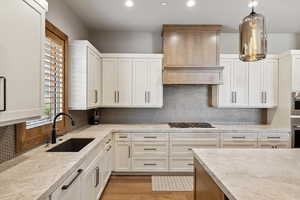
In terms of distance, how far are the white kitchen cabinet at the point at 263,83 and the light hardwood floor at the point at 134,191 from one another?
217 centimetres

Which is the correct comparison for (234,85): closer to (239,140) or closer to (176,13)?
(239,140)

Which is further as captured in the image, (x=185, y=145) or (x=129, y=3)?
(x=185, y=145)

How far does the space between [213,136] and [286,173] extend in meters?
2.30

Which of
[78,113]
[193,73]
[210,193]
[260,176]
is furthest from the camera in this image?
[193,73]

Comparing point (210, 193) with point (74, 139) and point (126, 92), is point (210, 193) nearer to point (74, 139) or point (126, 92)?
point (74, 139)

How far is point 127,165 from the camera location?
376cm

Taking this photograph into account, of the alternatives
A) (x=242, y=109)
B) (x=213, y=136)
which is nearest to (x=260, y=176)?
(x=213, y=136)

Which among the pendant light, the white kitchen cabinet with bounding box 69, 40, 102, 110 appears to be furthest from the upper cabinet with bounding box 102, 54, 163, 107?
the pendant light

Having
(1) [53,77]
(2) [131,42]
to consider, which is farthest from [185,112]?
(1) [53,77]

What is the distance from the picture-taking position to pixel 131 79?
13.2 feet

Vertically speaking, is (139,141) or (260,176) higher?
(260,176)

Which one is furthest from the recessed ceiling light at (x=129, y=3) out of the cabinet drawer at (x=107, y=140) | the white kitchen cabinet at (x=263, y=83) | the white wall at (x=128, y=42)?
the white kitchen cabinet at (x=263, y=83)

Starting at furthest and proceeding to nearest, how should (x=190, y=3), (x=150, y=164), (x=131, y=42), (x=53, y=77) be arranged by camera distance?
(x=131, y=42) → (x=150, y=164) → (x=190, y=3) → (x=53, y=77)

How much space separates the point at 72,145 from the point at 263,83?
3.48 meters
